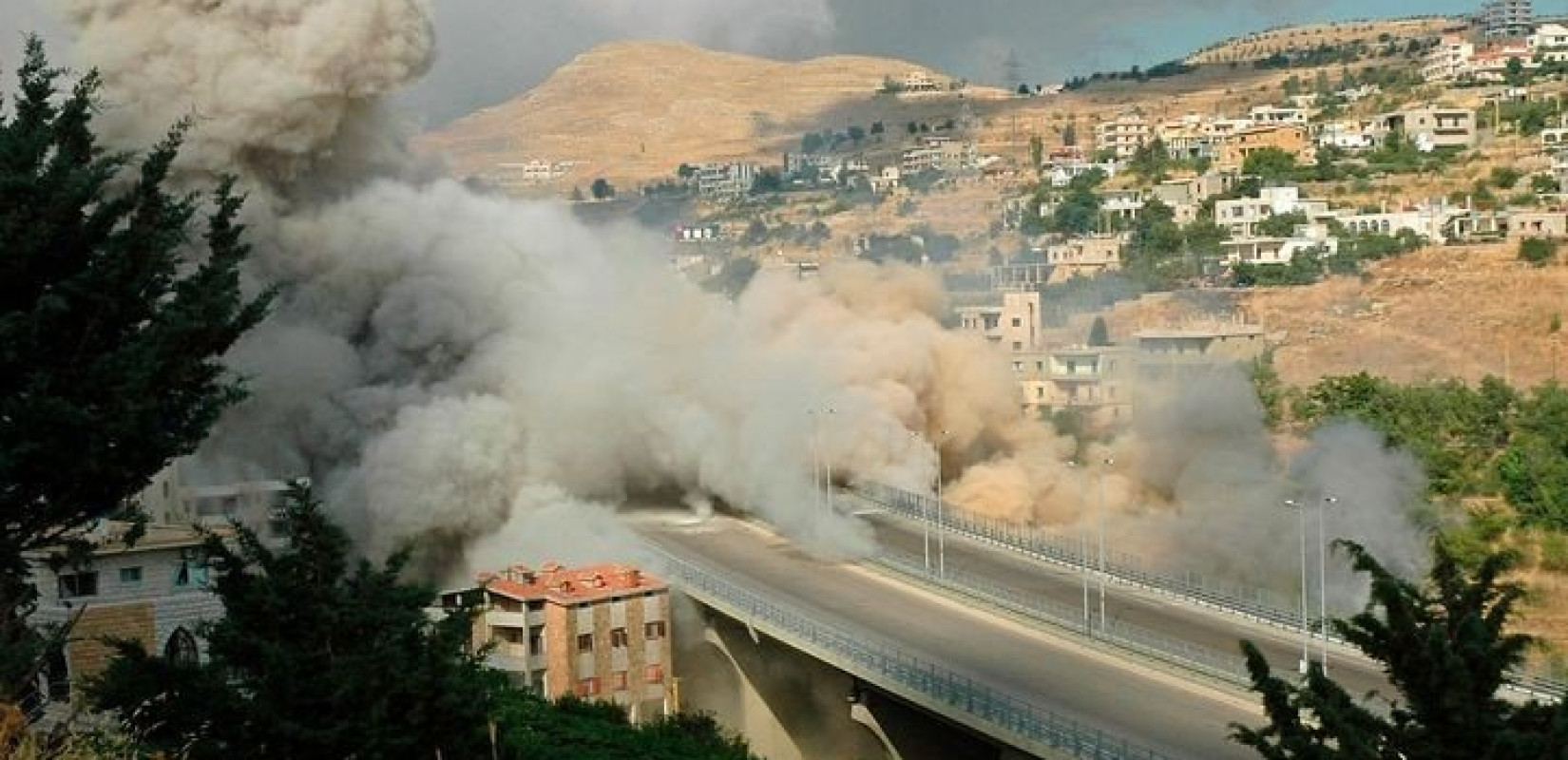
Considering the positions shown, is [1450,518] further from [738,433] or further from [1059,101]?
[1059,101]

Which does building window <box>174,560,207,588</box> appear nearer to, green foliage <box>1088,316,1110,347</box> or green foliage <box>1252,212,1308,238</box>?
green foliage <box>1088,316,1110,347</box>

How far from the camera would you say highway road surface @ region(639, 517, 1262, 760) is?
3017 cm

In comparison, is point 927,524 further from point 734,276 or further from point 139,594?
point 734,276

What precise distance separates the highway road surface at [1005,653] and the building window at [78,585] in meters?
14.8

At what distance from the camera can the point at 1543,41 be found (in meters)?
156

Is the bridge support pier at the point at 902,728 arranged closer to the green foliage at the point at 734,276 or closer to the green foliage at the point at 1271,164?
the green foliage at the point at 734,276

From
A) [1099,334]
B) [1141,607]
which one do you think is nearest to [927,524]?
[1141,607]

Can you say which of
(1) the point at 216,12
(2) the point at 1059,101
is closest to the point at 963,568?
(1) the point at 216,12

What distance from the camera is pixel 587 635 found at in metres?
42.0

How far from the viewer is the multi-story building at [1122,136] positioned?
15188cm

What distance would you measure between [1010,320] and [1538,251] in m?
24.1

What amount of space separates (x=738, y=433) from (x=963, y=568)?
12095 millimetres

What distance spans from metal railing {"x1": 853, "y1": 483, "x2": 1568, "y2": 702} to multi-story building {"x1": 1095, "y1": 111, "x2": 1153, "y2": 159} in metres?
98.2

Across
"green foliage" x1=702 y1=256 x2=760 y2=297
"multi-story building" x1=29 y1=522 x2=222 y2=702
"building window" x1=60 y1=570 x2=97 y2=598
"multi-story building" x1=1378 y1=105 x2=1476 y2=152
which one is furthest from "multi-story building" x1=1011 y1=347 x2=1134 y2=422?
"multi-story building" x1=1378 y1=105 x2=1476 y2=152
